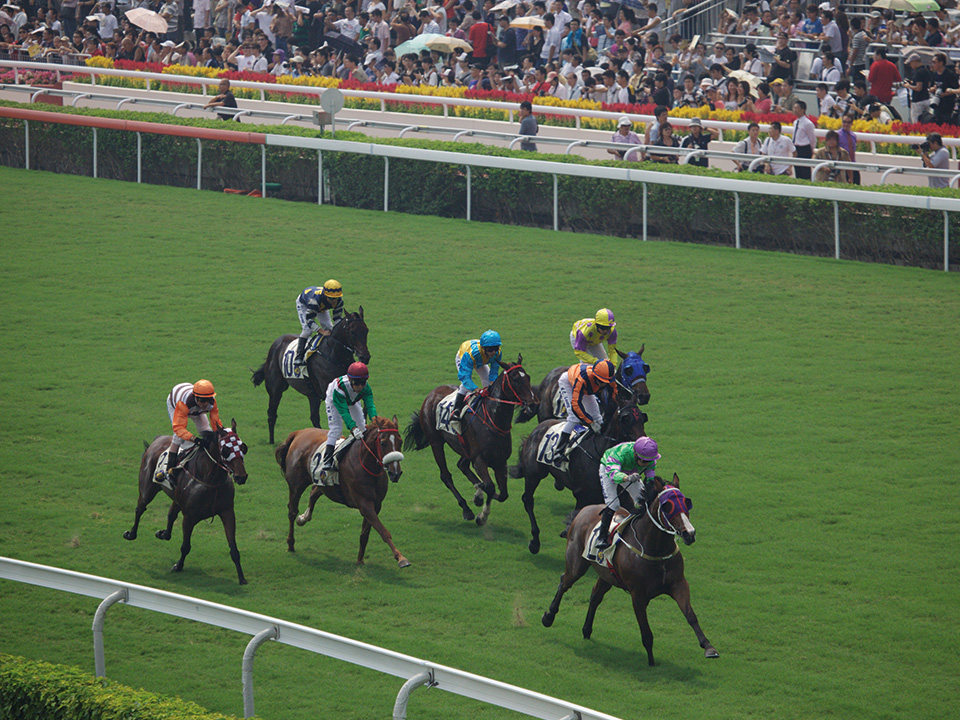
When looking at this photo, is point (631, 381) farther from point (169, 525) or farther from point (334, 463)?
point (169, 525)

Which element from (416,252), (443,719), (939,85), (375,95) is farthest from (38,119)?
(443,719)

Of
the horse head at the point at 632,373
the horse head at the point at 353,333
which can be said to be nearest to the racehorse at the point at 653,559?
the horse head at the point at 632,373

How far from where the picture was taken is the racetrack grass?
24.5 feet

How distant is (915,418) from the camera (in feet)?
39.1

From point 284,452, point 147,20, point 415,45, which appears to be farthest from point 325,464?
point 147,20

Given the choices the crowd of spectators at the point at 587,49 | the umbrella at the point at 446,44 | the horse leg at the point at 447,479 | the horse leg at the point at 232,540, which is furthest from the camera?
the umbrella at the point at 446,44

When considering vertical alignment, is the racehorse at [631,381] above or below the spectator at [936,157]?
below

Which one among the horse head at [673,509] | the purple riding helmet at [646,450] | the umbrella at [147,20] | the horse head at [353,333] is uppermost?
the umbrella at [147,20]

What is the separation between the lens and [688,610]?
740 cm

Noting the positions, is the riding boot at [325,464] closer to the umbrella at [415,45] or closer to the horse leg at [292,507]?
the horse leg at [292,507]

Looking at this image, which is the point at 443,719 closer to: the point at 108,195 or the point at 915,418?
the point at 915,418

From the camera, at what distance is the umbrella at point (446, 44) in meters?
26.6

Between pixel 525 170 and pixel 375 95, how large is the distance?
6592 mm

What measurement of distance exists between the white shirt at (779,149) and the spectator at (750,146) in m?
0.14
